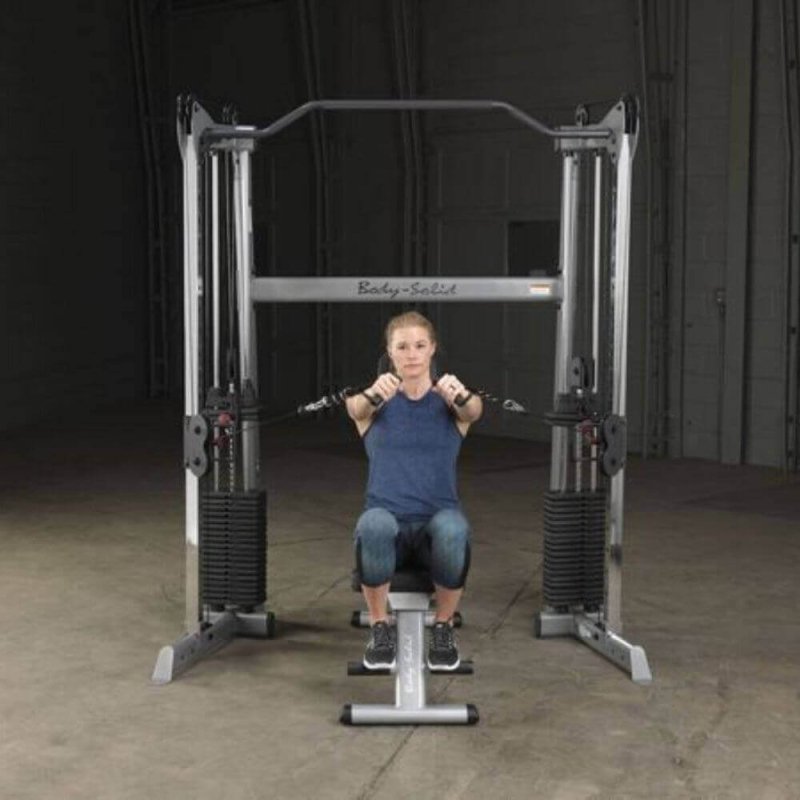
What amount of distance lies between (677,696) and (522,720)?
A: 1.74 feet

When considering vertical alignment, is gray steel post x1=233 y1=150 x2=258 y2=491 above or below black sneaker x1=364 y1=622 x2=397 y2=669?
above

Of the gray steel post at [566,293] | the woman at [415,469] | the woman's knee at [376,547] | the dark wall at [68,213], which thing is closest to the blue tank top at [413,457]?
the woman at [415,469]

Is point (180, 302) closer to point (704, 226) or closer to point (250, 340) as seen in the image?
point (704, 226)

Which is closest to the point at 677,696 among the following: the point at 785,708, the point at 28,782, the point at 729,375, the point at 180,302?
the point at 785,708

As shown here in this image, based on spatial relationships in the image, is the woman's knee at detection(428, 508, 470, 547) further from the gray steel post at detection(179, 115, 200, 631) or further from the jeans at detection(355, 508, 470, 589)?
the gray steel post at detection(179, 115, 200, 631)

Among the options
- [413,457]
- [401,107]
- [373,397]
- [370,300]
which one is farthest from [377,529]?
[401,107]

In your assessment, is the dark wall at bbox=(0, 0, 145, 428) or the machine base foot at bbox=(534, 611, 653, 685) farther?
the dark wall at bbox=(0, 0, 145, 428)

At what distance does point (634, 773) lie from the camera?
11.7 ft

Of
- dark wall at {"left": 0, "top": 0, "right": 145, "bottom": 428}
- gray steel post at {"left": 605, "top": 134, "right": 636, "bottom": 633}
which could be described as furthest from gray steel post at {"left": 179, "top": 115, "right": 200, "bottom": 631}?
dark wall at {"left": 0, "top": 0, "right": 145, "bottom": 428}

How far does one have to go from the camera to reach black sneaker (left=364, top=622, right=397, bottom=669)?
163 inches

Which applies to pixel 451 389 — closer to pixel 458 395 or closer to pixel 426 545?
pixel 458 395

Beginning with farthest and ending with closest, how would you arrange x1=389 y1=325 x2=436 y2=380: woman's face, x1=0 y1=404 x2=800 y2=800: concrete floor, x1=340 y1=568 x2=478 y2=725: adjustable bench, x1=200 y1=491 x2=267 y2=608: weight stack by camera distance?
x1=200 y1=491 x2=267 y2=608: weight stack → x1=389 y1=325 x2=436 y2=380: woman's face → x1=340 y1=568 x2=478 y2=725: adjustable bench → x1=0 y1=404 x2=800 y2=800: concrete floor

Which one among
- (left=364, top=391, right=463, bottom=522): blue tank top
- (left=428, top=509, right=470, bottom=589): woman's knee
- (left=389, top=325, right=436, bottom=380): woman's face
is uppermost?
(left=389, top=325, right=436, bottom=380): woman's face

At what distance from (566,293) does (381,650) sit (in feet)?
4.40
